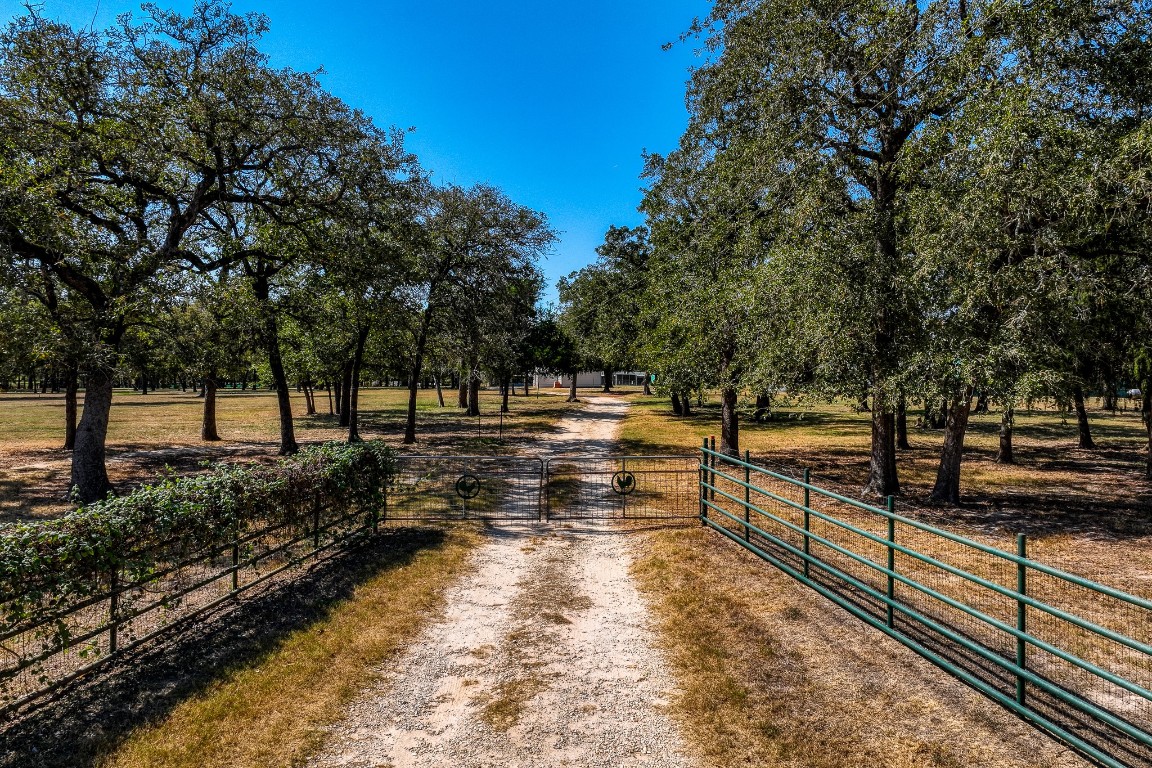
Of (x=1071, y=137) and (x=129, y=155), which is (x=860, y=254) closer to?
A: (x=1071, y=137)

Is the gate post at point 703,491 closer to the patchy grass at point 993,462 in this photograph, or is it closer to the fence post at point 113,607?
the patchy grass at point 993,462

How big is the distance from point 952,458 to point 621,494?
8263 mm

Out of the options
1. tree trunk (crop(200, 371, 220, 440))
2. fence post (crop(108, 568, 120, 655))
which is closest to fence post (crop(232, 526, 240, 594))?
fence post (crop(108, 568, 120, 655))

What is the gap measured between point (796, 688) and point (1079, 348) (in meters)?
10.6

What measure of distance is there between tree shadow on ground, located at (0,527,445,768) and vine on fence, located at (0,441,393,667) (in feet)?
2.07

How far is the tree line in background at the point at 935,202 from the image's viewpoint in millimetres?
9727

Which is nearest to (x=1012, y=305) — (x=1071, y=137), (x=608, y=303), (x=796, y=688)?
(x=1071, y=137)

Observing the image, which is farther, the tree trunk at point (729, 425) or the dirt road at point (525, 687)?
the tree trunk at point (729, 425)

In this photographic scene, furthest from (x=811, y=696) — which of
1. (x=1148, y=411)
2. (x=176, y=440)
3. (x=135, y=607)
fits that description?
(x=176, y=440)

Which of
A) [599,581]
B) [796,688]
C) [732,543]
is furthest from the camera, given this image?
[732,543]

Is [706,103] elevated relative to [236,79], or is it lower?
elevated

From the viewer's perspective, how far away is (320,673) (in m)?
5.73

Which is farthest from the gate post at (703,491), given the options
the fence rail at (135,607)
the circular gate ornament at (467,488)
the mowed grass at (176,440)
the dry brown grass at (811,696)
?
the mowed grass at (176,440)

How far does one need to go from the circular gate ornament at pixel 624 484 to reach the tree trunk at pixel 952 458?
7.63 metres
